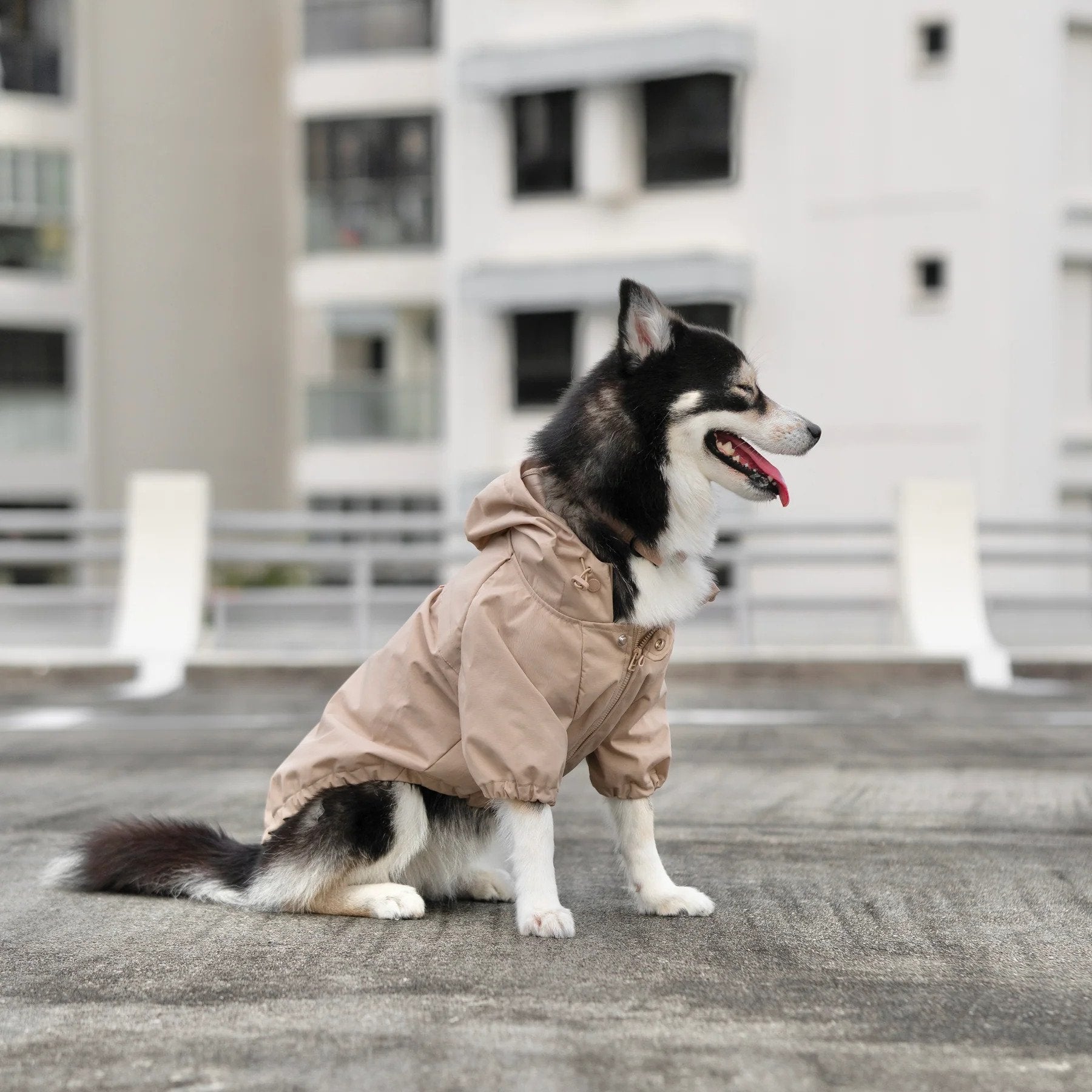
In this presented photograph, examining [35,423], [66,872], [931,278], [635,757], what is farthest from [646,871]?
[35,423]

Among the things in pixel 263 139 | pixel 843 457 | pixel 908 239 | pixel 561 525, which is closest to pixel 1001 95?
pixel 908 239

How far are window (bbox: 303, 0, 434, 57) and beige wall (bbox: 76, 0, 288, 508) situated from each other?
444 centimetres

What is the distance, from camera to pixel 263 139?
34938mm

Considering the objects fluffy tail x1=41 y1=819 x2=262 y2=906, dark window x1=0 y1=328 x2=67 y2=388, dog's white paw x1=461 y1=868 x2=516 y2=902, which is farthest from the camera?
dark window x1=0 y1=328 x2=67 y2=388

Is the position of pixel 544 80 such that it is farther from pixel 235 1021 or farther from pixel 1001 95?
pixel 235 1021

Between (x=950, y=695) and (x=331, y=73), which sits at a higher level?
(x=331, y=73)

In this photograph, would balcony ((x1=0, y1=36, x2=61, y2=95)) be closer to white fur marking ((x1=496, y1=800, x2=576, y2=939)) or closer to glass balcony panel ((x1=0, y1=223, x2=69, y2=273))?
glass balcony panel ((x1=0, y1=223, x2=69, y2=273))

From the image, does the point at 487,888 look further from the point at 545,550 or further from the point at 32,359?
the point at 32,359

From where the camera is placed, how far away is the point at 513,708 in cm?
414

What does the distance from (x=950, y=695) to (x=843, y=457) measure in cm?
1302

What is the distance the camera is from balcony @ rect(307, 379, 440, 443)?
29484 millimetres

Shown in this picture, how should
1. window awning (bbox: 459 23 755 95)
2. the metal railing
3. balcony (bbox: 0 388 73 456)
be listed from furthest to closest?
balcony (bbox: 0 388 73 456), window awning (bbox: 459 23 755 95), the metal railing

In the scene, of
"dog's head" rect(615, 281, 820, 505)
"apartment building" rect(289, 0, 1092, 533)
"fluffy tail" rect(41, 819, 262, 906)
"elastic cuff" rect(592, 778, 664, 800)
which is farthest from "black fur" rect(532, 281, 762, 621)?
"apartment building" rect(289, 0, 1092, 533)

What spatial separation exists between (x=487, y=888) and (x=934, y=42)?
22062 mm
